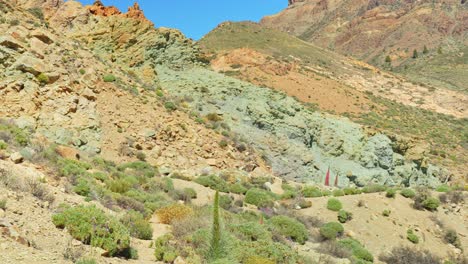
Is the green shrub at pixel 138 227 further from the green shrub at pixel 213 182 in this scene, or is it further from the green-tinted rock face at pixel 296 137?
the green-tinted rock face at pixel 296 137

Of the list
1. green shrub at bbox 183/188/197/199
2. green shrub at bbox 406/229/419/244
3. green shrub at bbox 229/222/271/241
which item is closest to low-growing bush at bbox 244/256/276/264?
green shrub at bbox 229/222/271/241

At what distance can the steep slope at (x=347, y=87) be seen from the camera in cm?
4650

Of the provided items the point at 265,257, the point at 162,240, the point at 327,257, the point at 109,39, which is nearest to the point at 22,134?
the point at 162,240

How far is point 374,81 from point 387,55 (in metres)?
40.4

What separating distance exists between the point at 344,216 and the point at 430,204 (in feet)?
16.6

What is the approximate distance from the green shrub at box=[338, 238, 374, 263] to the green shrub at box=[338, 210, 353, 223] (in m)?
2.29

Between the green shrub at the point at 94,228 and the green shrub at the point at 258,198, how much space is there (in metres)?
9.70

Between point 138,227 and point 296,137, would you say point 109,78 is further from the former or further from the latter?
point 138,227

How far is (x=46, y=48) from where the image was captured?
22281 mm

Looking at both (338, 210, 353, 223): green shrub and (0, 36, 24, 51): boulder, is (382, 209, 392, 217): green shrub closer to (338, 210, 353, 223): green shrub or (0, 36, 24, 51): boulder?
(338, 210, 353, 223): green shrub

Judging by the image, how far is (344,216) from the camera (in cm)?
1889

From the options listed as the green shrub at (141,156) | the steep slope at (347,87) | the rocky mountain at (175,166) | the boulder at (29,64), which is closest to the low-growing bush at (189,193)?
the rocky mountain at (175,166)

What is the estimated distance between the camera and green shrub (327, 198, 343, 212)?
19.5 m

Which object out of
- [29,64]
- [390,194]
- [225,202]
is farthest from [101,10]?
[390,194]
